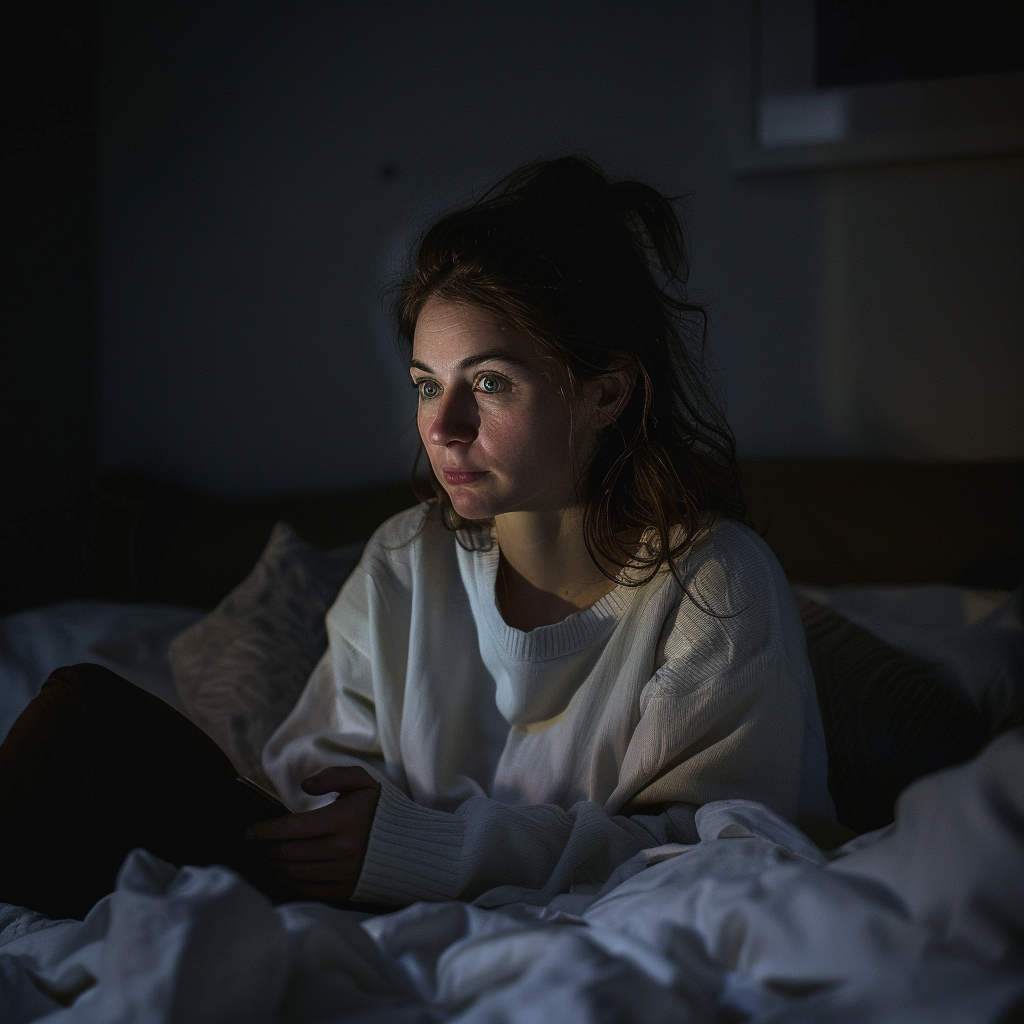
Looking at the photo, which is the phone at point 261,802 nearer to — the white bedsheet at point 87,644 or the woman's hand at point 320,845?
the woman's hand at point 320,845

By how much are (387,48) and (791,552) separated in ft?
4.50

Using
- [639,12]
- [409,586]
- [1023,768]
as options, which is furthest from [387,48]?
[1023,768]

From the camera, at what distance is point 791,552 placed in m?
1.50

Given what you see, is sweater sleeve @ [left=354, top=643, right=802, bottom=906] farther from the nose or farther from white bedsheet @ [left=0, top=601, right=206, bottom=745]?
white bedsheet @ [left=0, top=601, right=206, bottom=745]

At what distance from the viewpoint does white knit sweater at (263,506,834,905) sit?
0.83 m

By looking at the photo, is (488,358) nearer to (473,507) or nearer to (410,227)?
(473,507)

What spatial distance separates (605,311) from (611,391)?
0.30 feet

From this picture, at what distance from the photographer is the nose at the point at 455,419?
35.8 inches

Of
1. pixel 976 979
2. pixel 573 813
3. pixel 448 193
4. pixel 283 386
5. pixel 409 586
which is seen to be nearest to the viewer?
pixel 976 979

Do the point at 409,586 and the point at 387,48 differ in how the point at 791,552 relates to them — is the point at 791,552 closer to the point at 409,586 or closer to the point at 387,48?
the point at 409,586

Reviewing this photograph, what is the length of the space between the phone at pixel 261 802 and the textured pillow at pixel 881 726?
609 millimetres

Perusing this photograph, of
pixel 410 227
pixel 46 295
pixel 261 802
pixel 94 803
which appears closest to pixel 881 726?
pixel 261 802

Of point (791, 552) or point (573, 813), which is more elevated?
point (791, 552)

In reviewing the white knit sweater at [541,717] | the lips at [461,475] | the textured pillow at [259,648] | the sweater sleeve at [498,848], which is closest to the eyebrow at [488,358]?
the lips at [461,475]
